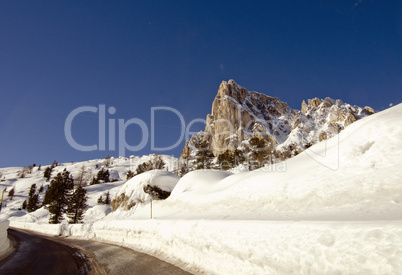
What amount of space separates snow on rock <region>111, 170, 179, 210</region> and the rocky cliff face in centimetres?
9820

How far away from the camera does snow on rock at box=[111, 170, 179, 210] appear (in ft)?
102

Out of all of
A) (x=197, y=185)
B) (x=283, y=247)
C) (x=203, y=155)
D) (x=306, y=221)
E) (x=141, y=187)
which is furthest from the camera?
(x=203, y=155)

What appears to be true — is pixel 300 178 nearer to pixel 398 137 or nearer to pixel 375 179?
pixel 375 179

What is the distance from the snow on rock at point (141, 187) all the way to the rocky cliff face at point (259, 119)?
98203mm

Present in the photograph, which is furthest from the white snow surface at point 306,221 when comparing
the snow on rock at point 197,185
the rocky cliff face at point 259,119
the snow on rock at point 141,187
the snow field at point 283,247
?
the rocky cliff face at point 259,119

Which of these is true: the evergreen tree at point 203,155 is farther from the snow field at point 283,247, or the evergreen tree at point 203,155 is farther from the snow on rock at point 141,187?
the snow field at point 283,247

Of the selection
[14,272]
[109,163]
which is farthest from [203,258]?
[109,163]

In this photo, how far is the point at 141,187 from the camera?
31.9 m

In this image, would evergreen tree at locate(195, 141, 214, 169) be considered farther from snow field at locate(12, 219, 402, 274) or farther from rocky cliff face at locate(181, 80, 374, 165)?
rocky cliff face at locate(181, 80, 374, 165)

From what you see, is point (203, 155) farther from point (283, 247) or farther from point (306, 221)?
point (283, 247)

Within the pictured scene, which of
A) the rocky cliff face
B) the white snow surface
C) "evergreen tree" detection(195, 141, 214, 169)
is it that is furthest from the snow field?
the rocky cliff face

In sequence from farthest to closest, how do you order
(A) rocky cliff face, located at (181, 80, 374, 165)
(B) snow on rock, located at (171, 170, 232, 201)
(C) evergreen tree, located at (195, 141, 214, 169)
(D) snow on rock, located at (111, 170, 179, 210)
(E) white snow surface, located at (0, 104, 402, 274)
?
(A) rocky cliff face, located at (181, 80, 374, 165) → (C) evergreen tree, located at (195, 141, 214, 169) → (D) snow on rock, located at (111, 170, 179, 210) → (B) snow on rock, located at (171, 170, 232, 201) → (E) white snow surface, located at (0, 104, 402, 274)

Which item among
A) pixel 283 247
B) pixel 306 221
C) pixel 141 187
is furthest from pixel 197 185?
pixel 283 247

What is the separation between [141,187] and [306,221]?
29707 mm
